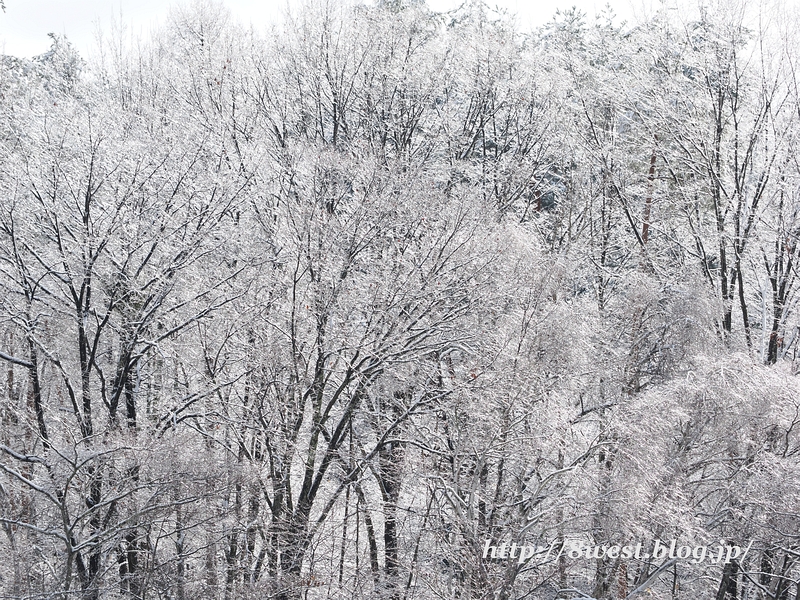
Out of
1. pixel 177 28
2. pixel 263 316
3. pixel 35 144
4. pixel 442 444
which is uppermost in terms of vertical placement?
pixel 177 28

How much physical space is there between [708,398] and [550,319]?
3367 millimetres

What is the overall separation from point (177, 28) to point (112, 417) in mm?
14048

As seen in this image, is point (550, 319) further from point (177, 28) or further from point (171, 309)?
point (177, 28)

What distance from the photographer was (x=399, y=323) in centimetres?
1355

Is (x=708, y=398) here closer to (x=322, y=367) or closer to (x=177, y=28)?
(x=322, y=367)

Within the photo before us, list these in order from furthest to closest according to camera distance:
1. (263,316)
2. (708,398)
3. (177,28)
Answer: (177,28) → (263,316) → (708,398)

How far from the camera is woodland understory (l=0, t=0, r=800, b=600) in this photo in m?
12.2

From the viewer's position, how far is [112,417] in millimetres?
12523

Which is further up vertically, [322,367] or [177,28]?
[177,28]

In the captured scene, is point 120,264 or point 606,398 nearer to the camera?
point 120,264

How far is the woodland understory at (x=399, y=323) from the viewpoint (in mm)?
12156

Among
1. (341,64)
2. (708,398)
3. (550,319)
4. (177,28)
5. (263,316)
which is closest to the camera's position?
(708,398)

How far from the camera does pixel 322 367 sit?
44.4 feet

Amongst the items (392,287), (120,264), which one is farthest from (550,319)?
(120,264)
